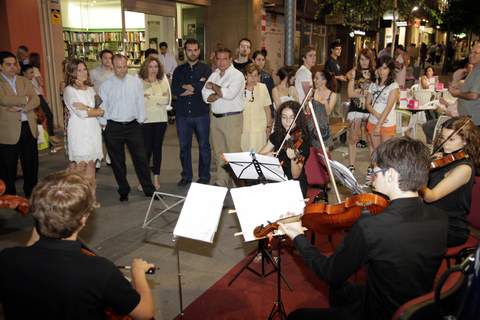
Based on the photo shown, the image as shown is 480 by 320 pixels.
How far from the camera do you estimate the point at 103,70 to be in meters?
6.96

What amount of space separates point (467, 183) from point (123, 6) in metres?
9.41

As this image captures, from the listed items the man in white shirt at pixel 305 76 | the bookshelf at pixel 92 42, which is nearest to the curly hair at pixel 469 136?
the man in white shirt at pixel 305 76

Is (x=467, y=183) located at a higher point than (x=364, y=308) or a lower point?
higher

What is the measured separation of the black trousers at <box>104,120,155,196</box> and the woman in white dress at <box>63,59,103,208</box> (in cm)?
16

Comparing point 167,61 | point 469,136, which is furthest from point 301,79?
point 167,61

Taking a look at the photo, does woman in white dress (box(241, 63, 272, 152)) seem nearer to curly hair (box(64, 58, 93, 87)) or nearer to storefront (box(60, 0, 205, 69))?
curly hair (box(64, 58, 93, 87))

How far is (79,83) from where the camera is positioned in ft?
16.5

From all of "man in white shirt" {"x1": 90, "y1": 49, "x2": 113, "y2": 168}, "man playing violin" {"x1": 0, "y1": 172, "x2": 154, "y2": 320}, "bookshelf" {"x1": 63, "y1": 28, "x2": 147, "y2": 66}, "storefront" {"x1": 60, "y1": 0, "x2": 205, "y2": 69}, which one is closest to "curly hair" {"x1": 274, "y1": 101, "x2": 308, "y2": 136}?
"man playing violin" {"x1": 0, "y1": 172, "x2": 154, "y2": 320}

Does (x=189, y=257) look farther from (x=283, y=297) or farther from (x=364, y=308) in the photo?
(x=364, y=308)

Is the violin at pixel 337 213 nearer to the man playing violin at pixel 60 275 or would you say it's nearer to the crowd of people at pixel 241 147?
the crowd of people at pixel 241 147

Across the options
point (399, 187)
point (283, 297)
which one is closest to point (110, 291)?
point (399, 187)

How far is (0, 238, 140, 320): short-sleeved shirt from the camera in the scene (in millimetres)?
1591

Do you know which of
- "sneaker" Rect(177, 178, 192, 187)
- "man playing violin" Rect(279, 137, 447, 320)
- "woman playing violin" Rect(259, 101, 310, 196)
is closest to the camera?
"man playing violin" Rect(279, 137, 447, 320)

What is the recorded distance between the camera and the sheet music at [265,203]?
8.92 ft
